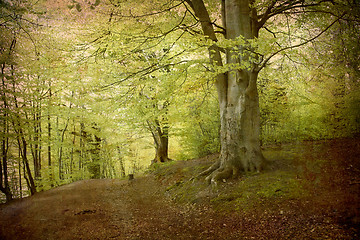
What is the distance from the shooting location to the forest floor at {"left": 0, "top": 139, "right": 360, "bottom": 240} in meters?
3.68

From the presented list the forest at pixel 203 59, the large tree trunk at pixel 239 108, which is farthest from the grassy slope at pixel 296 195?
the forest at pixel 203 59

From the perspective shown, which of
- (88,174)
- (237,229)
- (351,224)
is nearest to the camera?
(351,224)

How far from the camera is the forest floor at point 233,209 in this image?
3684 mm

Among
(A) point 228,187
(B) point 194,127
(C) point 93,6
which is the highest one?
(C) point 93,6

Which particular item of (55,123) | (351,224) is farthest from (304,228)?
(55,123)

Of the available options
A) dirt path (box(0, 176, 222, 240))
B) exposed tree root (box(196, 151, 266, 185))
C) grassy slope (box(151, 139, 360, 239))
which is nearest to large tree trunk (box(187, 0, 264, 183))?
exposed tree root (box(196, 151, 266, 185))

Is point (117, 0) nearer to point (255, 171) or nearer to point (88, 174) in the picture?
point (255, 171)

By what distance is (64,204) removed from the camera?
7355mm

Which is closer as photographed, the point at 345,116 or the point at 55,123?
the point at 345,116

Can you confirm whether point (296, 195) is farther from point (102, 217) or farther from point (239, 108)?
point (102, 217)

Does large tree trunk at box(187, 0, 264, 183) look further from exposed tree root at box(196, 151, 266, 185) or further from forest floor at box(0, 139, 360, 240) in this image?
forest floor at box(0, 139, 360, 240)

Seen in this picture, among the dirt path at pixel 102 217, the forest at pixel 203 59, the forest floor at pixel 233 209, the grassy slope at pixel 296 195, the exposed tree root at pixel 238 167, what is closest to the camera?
the grassy slope at pixel 296 195

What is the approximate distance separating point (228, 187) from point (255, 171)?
1.03m

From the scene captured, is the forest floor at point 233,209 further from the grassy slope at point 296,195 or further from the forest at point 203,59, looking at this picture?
the forest at point 203,59
